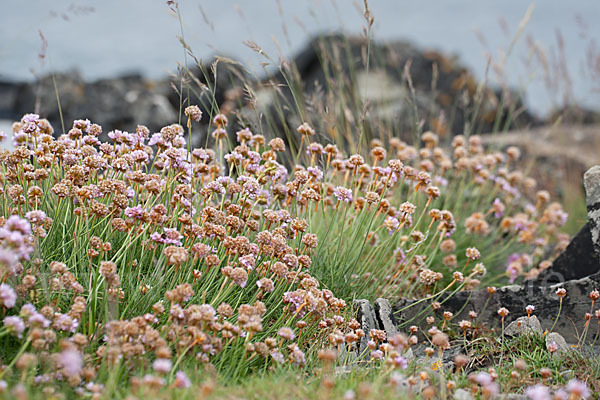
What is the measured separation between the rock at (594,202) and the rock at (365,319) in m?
1.40

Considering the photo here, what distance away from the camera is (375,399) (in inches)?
74.4

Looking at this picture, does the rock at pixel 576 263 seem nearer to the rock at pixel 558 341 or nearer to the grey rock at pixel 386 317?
the rock at pixel 558 341

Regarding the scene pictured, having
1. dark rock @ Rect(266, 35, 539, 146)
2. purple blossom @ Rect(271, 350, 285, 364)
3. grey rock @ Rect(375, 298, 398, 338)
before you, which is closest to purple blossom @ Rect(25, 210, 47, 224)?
purple blossom @ Rect(271, 350, 285, 364)

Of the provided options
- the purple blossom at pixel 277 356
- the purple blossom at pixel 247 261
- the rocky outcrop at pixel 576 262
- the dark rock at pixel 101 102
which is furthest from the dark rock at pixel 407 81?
the purple blossom at pixel 277 356

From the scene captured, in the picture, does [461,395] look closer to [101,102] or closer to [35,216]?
[35,216]

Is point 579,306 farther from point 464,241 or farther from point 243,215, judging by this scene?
point 243,215

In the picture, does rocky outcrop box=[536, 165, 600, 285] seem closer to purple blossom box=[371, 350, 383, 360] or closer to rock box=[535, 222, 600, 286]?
rock box=[535, 222, 600, 286]

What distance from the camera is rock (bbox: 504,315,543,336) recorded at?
3.01 meters

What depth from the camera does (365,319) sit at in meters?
2.98

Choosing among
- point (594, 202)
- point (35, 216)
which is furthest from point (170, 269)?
point (594, 202)

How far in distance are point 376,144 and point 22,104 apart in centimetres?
1251

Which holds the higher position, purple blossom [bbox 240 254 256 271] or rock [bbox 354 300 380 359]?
purple blossom [bbox 240 254 256 271]

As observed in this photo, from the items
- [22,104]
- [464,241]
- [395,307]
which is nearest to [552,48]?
[464,241]

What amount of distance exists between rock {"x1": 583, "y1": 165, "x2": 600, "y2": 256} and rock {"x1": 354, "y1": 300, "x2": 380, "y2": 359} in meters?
1.40
